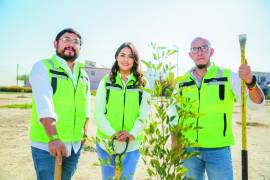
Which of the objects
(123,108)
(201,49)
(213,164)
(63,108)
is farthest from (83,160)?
(201,49)

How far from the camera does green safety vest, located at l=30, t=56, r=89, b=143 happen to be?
2.79 meters

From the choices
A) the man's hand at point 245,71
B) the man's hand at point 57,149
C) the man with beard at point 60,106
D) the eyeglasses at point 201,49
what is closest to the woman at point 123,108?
the man with beard at point 60,106

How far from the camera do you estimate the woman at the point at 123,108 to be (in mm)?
3170

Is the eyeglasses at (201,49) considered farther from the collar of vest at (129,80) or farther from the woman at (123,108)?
the collar of vest at (129,80)

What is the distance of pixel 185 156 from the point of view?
1.92 m

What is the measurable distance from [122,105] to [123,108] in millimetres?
36

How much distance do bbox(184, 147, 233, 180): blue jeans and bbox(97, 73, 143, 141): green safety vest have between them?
2.34 feet

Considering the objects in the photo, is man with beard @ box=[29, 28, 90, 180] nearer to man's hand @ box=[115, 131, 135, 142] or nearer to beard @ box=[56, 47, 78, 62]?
beard @ box=[56, 47, 78, 62]

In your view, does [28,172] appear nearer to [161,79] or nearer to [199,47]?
[199,47]

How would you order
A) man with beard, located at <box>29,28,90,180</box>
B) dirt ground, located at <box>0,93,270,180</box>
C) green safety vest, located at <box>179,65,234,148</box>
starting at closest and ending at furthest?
man with beard, located at <box>29,28,90,180</box>, green safety vest, located at <box>179,65,234,148</box>, dirt ground, located at <box>0,93,270,180</box>

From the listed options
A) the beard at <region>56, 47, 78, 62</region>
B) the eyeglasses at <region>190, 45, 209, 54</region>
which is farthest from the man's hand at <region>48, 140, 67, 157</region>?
the eyeglasses at <region>190, 45, 209, 54</region>

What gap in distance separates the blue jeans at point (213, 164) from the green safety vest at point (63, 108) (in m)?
1.36

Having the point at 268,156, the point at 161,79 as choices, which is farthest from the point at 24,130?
the point at 161,79

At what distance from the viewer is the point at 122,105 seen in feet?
10.5
